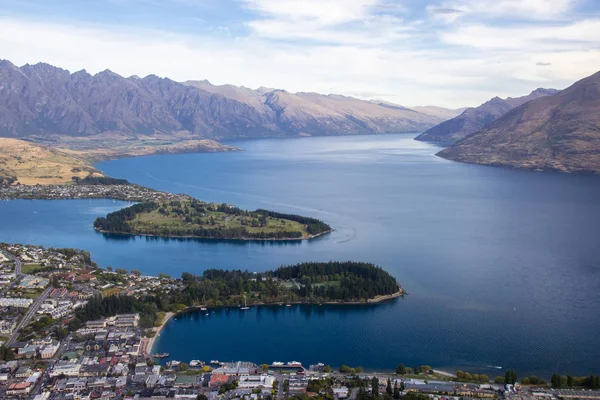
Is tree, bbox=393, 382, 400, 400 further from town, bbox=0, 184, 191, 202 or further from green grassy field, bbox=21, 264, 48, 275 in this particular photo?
town, bbox=0, 184, 191, 202

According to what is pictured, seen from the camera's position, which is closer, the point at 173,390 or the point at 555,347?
the point at 173,390

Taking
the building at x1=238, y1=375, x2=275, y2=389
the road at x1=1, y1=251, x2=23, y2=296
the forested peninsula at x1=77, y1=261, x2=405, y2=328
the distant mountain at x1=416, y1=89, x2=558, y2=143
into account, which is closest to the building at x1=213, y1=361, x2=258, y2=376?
the building at x1=238, y1=375, x2=275, y2=389

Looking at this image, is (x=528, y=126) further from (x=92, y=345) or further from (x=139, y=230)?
(x=92, y=345)

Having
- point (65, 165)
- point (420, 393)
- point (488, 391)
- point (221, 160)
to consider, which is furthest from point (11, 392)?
point (221, 160)

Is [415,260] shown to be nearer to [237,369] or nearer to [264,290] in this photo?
[264,290]

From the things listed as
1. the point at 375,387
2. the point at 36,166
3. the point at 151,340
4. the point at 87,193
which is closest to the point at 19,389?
the point at 151,340

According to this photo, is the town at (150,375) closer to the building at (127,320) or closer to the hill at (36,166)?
the building at (127,320)
